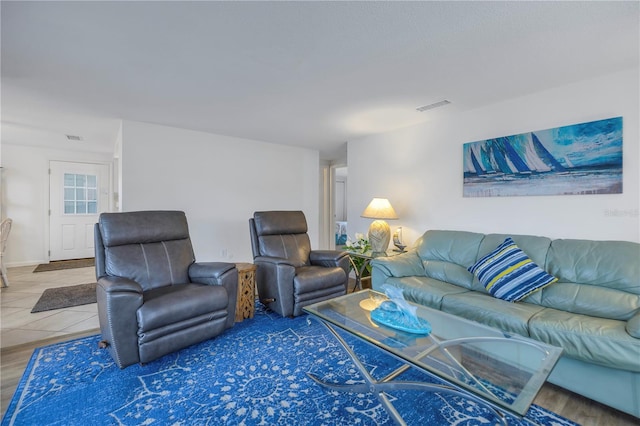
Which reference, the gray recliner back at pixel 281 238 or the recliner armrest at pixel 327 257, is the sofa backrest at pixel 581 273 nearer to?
the recliner armrest at pixel 327 257

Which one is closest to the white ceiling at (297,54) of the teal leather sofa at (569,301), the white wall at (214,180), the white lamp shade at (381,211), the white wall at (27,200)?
the white wall at (214,180)

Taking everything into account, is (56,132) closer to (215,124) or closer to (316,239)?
(215,124)

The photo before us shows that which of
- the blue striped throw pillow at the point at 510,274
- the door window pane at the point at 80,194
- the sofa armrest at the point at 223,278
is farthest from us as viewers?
the door window pane at the point at 80,194

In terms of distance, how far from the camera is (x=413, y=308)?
1.71 metres

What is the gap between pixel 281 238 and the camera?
350 cm

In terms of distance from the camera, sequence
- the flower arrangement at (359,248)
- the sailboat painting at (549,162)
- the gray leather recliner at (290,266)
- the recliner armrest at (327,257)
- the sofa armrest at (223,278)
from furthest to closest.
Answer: the flower arrangement at (359,248) → the recliner armrest at (327,257) → the gray leather recliner at (290,266) → the sofa armrest at (223,278) → the sailboat painting at (549,162)

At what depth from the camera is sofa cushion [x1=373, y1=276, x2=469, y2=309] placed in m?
2.41

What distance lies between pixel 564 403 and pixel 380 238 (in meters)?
2.16

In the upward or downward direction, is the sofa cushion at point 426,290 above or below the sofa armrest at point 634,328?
below

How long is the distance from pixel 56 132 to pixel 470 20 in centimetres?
547

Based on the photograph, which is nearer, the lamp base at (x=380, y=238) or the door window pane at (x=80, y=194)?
the lamp base at (x=380, y=238)

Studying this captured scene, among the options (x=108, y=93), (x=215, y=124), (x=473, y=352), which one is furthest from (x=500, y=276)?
(x=108, y=93)

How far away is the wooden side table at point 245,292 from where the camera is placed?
2814mm

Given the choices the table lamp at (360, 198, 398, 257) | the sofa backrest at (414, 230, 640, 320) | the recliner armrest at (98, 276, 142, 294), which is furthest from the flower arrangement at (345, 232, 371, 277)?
the recliner armrest at (98, 276, 142, 294)
